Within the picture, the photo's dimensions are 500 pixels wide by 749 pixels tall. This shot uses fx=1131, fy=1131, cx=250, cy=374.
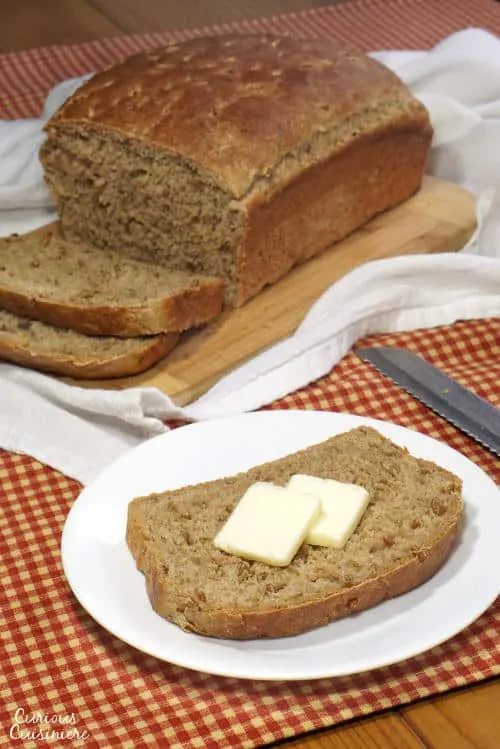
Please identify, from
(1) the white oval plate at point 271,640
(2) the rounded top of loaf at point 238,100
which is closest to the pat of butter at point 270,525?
(1) the white oval plate at point 271,640

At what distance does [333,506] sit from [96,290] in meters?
1.16

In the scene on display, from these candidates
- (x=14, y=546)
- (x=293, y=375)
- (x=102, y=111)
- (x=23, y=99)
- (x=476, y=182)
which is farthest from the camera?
(x=23, y=99)

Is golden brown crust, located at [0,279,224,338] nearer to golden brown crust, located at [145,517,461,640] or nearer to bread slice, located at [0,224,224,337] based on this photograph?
bread slice, located at [0,224,224,337]

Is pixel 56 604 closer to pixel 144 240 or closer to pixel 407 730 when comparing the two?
pixel 407 730

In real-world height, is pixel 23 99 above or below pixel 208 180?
below

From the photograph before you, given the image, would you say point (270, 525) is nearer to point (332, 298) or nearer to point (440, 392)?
point (440, 392)

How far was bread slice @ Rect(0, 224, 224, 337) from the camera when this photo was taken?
2.64m

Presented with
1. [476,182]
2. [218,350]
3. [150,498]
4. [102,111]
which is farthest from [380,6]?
[150,498]

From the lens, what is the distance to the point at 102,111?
2.96 metres

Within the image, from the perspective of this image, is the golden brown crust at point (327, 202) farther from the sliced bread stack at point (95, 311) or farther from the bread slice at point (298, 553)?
the bread slice at point (298, 553)

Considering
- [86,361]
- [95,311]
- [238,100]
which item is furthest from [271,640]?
[238,100]

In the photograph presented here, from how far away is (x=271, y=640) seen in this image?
1.70 metres

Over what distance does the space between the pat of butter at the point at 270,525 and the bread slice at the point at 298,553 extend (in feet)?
0.08

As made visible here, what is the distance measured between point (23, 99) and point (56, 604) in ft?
7.77
